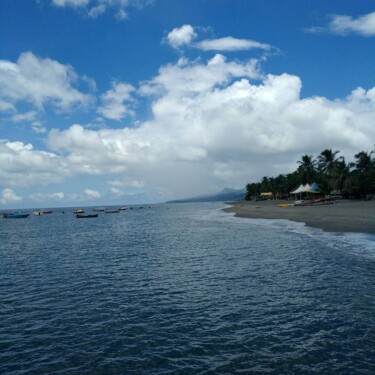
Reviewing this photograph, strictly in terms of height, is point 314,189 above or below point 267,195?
above

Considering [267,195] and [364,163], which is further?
[267,195]

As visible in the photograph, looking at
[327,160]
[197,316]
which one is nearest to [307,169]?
[327,160]

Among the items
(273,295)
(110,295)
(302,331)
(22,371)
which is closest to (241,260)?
(273,295)

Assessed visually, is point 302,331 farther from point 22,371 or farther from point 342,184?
point 342,184

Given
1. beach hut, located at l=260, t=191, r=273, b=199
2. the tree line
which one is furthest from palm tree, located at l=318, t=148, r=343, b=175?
beach hut, located at l=260, t=191, r=273, b=199

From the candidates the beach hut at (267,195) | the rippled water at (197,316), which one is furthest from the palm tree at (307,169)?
the rippled water at (197,316)

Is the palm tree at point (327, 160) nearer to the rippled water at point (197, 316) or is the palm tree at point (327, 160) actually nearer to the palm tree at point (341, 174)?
the palm tree at point (341, 174)

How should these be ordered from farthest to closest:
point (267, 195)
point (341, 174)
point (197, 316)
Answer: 1. point (267, 195)
2. point (341, 174)
3. point (197, 316)

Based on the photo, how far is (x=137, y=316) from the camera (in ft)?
50.0

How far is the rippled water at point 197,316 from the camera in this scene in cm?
1068

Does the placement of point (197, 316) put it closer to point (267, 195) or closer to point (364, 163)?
point (364, 163)

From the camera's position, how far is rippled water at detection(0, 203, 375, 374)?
10.7 metres

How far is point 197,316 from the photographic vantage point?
1473 centimetres

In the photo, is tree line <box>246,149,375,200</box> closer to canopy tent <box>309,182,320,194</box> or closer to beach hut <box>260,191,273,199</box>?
canopy tent <box>309,182,320,194</box>
